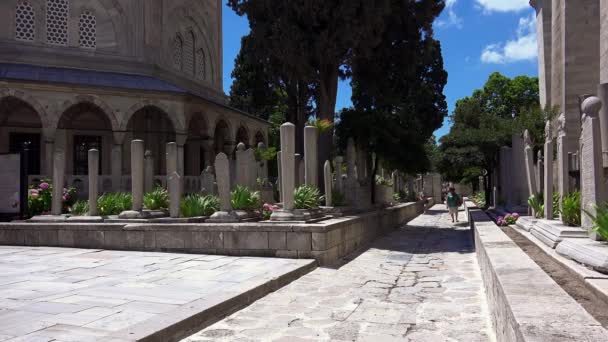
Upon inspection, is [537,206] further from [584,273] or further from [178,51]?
[178,51]

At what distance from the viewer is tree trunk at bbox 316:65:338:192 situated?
57.4ft

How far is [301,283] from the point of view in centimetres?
762

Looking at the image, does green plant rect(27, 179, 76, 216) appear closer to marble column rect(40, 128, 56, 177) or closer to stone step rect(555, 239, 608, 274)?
marble column rect(40, 128, 56, 177)

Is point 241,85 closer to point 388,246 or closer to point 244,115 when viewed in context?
point 244,115

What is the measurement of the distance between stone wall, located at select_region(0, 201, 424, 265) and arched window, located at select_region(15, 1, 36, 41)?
38.8 feet

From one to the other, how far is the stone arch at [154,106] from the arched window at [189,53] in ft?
18.1

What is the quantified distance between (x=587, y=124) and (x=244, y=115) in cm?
1951

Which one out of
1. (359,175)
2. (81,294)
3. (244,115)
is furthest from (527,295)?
(244,115)

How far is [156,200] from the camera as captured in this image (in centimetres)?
1178

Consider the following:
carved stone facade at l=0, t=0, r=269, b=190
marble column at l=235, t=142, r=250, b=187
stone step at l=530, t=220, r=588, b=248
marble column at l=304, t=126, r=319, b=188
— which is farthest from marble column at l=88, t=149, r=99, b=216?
stone step at l=530, t=220, r=588, b=248

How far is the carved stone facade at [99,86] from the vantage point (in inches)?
717

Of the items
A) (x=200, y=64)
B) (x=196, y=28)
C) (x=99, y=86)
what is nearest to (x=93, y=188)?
(x=99, y=86)

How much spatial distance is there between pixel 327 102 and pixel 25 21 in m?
13.0

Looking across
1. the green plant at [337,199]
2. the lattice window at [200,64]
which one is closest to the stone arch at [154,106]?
the lattice window at [200,64]
